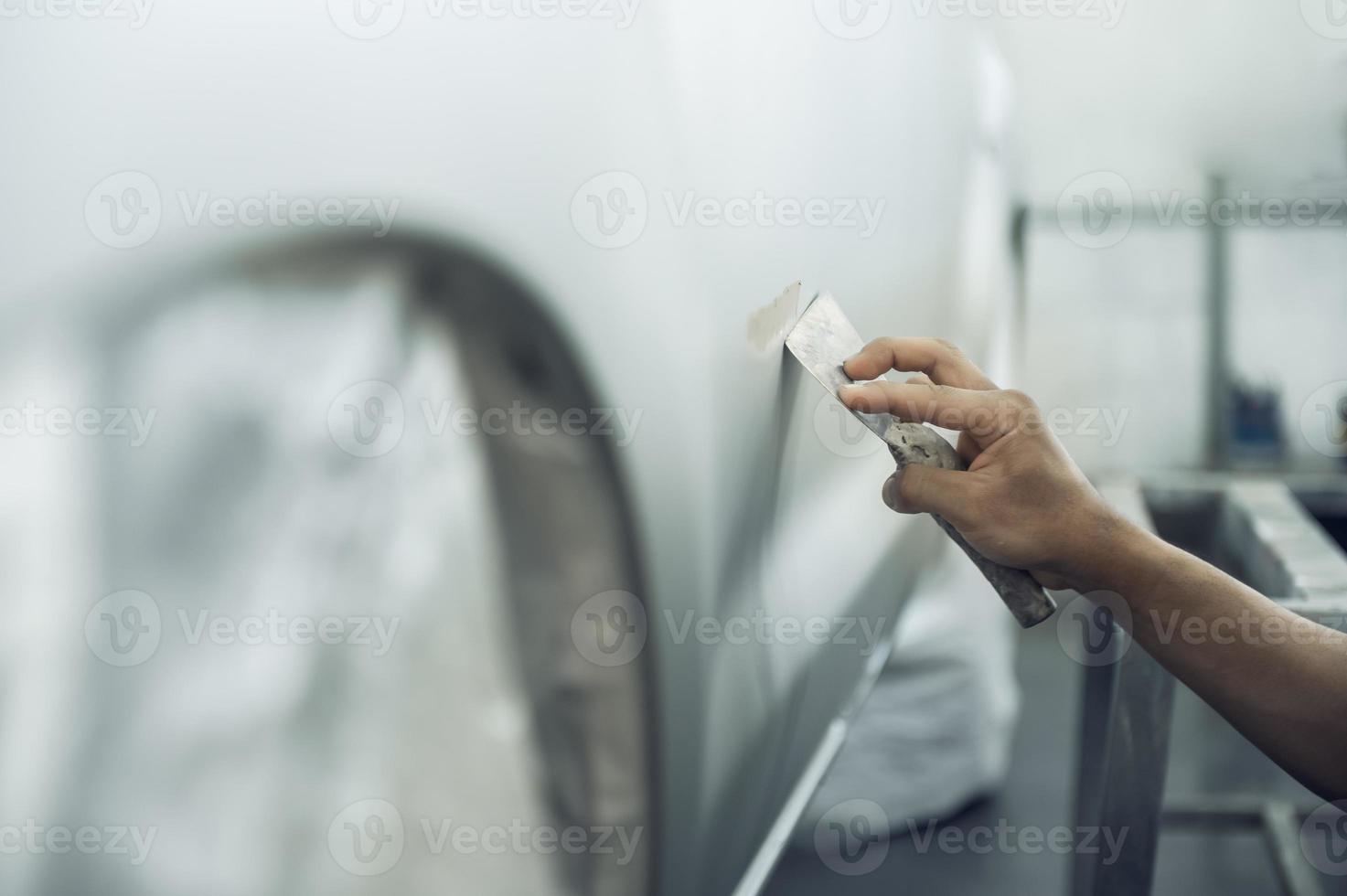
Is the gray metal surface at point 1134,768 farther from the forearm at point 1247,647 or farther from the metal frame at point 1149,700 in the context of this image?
the forearm at point 1247,647

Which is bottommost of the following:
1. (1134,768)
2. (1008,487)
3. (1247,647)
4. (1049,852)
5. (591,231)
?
(1049,852)

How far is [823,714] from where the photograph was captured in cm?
86

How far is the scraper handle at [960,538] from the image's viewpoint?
26.0 inches

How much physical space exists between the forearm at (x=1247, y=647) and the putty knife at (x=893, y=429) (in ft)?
0.14

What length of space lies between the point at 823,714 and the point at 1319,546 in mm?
511

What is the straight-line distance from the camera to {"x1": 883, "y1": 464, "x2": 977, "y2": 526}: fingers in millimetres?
650

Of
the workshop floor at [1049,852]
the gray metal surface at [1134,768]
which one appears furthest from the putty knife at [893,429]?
the workshop floor at [1049,852]

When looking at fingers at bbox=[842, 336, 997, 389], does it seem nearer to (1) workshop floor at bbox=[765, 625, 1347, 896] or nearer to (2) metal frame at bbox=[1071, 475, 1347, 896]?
(2) metal frame at bbox=[1071, 475, 1347, 896]

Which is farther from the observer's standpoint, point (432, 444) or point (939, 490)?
point (939, 490)

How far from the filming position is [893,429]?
65 cm

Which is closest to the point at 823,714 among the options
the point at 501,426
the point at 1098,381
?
the point at 501,426

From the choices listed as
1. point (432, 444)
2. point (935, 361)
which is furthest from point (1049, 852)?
point (432, 444)

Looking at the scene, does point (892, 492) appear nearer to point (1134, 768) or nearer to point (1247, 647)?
point (1247, 647)

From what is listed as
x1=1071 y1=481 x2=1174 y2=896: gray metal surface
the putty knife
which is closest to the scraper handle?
the putty knife
